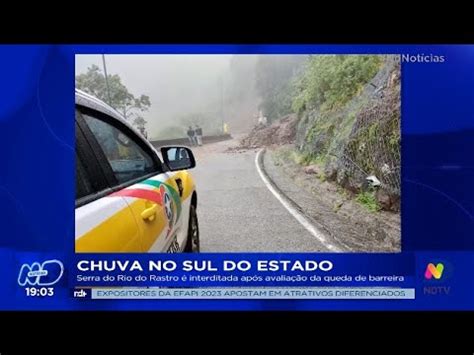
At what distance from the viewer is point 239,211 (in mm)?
3184

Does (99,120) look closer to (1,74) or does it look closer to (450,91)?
(1,74)

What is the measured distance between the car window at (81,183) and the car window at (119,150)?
16 centimetres

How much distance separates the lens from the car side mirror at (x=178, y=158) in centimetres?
313

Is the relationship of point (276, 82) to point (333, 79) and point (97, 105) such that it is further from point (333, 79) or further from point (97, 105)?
point (97, 105)

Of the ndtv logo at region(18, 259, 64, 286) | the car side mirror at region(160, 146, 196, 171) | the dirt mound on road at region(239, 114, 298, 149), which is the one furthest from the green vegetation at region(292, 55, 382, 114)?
the ndtv logo at region(18, 259, 64, 286)

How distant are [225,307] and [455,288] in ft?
5.27

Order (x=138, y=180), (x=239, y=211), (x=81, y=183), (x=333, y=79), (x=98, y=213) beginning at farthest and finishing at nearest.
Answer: (x=239, y=211) < (x=333, y=79) < (x=138, y=180) < (x=81, y=183) < (x=98, y=213)

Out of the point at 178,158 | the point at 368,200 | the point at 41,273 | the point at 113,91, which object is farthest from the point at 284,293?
the point at 113,91

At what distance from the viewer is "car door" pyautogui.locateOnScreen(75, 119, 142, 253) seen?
233 cm

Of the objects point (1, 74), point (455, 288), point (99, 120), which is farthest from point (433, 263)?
point (1, 74)

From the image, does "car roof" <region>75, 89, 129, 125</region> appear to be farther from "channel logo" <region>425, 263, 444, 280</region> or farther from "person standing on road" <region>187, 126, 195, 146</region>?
"channel logo" <region>425, 263, 444, 280</region>

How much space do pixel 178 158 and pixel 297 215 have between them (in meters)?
0.95

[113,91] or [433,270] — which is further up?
[113,91]

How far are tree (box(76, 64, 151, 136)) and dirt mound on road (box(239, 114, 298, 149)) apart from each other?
0.79 meters
